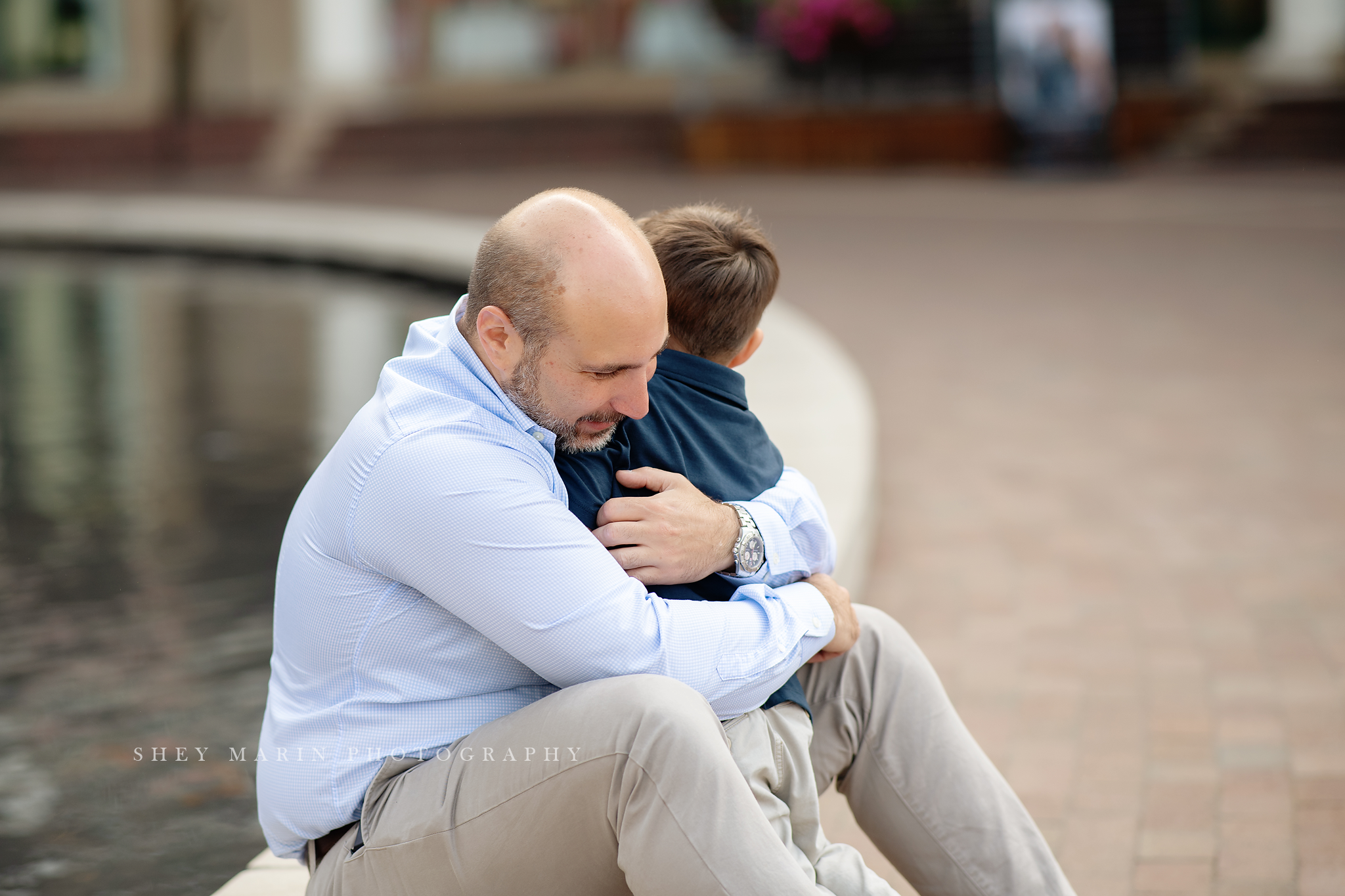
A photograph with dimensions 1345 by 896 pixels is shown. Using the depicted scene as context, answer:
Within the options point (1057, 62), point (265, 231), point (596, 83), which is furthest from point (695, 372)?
point (596, 83)

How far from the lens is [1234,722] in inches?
120

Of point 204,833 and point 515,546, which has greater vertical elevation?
point 515,546

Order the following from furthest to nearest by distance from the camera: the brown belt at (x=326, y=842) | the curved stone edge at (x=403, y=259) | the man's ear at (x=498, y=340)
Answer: the curved stone edge at (x=403, y=259), the brown belt at (x=326, y=842), the man's ear at (x=498, y=340)

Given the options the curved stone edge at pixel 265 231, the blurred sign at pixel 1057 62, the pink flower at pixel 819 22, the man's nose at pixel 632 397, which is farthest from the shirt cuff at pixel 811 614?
the pink flower at pixel 819 22

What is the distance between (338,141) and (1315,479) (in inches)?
626

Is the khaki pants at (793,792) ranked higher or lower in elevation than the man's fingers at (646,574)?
lower

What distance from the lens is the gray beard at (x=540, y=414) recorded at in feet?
5.87

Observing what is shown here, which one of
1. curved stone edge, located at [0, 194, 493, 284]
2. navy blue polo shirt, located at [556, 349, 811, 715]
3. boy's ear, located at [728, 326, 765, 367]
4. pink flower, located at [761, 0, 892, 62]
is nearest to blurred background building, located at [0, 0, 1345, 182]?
pink flower, located at [761, 0, 892, 62]

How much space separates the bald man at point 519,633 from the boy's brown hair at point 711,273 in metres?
0.22

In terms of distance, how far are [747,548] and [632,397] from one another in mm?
285

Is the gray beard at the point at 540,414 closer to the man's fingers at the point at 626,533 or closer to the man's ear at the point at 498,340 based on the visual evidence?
the man's ear at the point at 498,340

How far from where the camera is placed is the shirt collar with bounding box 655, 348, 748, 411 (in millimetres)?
2014

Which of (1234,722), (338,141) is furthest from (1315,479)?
(338,141)

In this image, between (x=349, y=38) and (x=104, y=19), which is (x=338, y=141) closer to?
(x=349, y=38)
